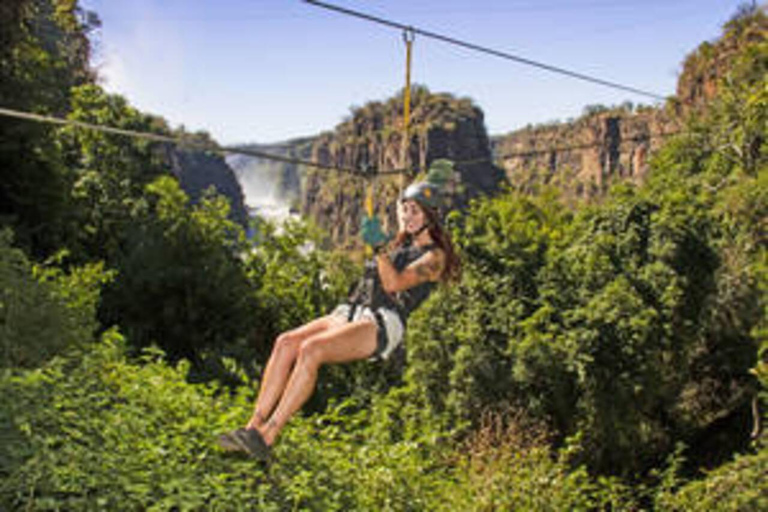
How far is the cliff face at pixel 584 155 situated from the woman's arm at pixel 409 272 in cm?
8765

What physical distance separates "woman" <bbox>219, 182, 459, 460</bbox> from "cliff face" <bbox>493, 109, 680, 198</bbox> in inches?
3447

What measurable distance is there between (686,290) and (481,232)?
15.9ft

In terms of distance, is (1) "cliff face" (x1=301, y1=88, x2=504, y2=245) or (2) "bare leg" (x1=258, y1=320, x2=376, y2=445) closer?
(2) "bare leg" (x1=258, y1=320, x2=376, y2=445)

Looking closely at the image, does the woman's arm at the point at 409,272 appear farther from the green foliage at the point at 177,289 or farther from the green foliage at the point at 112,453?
the green foliage at the point at 177,289

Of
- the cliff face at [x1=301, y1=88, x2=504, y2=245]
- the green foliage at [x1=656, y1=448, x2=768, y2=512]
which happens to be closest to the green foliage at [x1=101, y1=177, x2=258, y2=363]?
the green foliage at [x1=656, y1=448, x2=768, y2=512]

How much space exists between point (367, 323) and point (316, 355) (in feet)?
1.27

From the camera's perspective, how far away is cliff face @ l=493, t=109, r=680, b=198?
3925 inches

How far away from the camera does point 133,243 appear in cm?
1822

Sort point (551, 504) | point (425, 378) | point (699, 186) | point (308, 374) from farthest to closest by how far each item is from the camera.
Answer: point (699, 186), point (425, 378), point (551, 504), point (308, 374)

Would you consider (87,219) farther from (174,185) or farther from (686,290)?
(686,290)

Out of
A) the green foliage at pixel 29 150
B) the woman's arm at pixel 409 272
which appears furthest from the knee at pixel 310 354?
the green foliage at pixel 29 150

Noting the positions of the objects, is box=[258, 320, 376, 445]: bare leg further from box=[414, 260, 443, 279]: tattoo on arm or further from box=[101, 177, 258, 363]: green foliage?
box=[101, 177, 258, 363]: green foliage

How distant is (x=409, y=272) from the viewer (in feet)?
14.1

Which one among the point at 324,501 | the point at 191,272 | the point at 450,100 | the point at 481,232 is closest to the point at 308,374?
the point at 324,501
